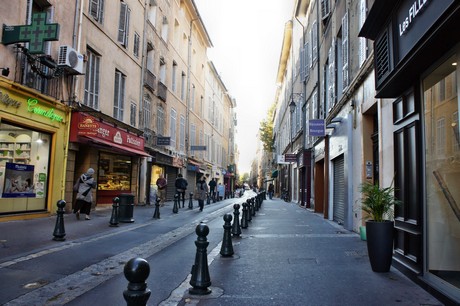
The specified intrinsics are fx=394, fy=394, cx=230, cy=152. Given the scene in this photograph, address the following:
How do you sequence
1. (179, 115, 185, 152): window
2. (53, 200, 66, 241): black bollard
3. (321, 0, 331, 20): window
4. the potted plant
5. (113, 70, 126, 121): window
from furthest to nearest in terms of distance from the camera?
(179, 115, 185, 152): window < (113, 70, 126, 121): window < (321, 0, 331, 20): window < (53, 200, 66, 241): black bollard < the potted plant

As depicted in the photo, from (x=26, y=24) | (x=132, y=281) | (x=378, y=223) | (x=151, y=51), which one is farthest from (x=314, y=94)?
(x=132, y=281)

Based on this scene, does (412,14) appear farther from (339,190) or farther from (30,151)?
(30,151)

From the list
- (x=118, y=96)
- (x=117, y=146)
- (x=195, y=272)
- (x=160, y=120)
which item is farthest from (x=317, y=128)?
(x=160, y=120)

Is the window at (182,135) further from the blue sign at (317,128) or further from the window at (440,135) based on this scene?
the window at (440,135)

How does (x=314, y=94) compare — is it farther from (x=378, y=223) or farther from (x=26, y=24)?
(x=378, y=223)

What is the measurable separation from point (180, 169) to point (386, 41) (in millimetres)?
23643

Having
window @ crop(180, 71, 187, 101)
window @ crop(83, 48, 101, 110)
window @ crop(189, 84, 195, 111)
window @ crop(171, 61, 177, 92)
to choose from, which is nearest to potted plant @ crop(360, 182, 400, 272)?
window @ crop(83, 48, 101, 110)

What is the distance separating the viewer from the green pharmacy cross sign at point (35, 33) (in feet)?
34.3

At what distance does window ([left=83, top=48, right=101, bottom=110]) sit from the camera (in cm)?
1523

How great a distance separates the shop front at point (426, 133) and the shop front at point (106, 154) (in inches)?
420

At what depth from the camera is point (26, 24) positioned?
37.3 ft

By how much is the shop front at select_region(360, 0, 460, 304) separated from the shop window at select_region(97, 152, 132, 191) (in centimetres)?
1385

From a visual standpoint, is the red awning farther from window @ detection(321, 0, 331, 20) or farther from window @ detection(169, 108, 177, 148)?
window @ detection(321, 0, 331, 20)

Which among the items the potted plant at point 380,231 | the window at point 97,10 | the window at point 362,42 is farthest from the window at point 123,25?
the potted plant at point 380,231
